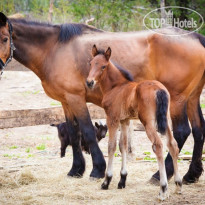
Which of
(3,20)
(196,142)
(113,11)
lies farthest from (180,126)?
(113,11)

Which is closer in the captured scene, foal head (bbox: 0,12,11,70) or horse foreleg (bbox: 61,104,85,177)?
foal head (bbox: 0,12,11,70)

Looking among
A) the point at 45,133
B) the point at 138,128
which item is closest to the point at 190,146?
the point at 138,128

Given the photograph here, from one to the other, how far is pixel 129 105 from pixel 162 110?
49 cm

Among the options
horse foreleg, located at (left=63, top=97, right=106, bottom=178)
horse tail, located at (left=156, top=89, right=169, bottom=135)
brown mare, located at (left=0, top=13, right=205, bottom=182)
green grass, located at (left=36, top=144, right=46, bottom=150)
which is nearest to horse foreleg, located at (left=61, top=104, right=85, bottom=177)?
brown mare, located at (left=0, top=13, right=205, bottom=182)

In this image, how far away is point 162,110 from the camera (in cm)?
450

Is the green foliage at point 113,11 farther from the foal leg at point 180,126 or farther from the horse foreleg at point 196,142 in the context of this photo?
the foal leg at point 180,126

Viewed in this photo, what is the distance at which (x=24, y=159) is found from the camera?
7.43m

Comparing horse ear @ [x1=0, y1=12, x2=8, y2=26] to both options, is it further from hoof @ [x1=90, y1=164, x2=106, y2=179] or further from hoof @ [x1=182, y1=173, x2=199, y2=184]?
hoof @ [x1=182, y1=173, x2=199, y2=184]

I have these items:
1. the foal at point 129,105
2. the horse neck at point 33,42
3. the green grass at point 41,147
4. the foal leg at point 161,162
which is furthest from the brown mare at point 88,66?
the green grass at point 41,147

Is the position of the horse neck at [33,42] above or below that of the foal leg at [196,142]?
above

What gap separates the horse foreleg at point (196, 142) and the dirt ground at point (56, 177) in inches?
5.5

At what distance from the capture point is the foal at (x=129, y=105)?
452 centimetres

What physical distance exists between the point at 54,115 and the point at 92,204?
3433mm

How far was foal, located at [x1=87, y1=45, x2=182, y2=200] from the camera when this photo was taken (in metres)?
4.52
